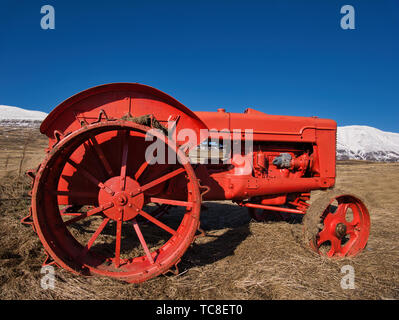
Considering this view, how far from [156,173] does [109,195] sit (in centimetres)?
59

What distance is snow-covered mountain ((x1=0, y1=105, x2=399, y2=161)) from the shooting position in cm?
2822

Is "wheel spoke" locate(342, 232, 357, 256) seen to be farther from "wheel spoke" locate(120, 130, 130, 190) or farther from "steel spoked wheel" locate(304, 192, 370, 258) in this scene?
"wheel spoke" locate(120, 130, 130, 190)

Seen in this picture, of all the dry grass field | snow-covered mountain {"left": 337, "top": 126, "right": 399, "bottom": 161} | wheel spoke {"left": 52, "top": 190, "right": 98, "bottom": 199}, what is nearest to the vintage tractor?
wheel spoke {"left": 52, "top": 190, "right": 98, "bottom": 199}

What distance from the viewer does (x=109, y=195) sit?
248 centimetres

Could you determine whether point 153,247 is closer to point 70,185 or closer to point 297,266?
point 70,185

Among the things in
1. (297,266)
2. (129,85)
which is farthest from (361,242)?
(129,85)

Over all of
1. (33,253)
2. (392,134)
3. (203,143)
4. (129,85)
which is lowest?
(33,253)

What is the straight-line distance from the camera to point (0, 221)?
11.4 feet

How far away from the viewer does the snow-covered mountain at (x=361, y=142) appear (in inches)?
1111

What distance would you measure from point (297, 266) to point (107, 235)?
254cm

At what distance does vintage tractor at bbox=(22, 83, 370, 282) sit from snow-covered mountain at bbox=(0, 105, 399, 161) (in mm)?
24682

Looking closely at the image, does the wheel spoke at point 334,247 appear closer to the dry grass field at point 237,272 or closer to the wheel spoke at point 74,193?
the dry grass field at point 237,272

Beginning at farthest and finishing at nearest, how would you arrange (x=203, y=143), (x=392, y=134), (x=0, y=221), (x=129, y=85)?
1. (x=392, y=134)
2. (x=0, y=221)
3. (x=203, y=143)
4. (x=129, y=85)

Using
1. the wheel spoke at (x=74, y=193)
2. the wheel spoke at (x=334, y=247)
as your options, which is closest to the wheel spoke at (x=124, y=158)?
the wheel spoke at (x=74, y=193)
